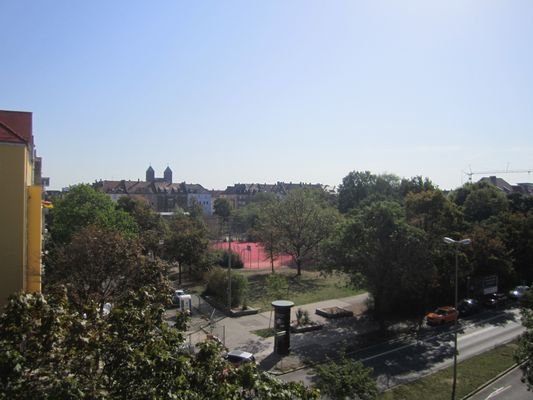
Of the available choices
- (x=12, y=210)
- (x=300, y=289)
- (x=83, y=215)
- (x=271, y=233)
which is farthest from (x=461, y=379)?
(x=83, y=215)

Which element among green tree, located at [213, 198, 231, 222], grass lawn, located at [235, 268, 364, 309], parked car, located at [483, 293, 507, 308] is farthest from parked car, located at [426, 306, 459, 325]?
green tree, located at [213, 198, 231, 222]

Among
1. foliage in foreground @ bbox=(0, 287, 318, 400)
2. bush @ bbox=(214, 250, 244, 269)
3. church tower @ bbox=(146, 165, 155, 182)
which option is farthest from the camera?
church tower @ bbox=(146, 165, 155, 182)

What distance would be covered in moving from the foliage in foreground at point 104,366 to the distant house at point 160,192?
12002 cm

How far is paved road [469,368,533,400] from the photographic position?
70.9 feet

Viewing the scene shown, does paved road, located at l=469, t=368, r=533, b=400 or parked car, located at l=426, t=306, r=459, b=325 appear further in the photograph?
parked car, located at l=426, t=306, r=459, b=325

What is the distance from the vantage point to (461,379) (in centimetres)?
2319

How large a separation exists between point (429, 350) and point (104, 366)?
24.0 metres

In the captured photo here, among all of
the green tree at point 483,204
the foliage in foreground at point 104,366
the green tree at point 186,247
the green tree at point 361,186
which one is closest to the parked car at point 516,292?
the green tree at point 483,204

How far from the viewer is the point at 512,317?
115 feet

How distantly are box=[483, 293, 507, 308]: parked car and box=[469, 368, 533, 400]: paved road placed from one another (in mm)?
14365

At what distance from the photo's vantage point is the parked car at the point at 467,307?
35.5 meters

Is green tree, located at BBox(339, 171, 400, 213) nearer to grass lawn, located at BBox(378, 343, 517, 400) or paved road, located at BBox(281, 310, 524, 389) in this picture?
paved road, located at BBox(281, 310, 524, 389)

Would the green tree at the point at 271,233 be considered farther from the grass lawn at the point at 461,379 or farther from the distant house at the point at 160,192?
the distant house at the point at 160,192

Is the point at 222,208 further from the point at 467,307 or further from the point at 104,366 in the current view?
the point at 104,366
